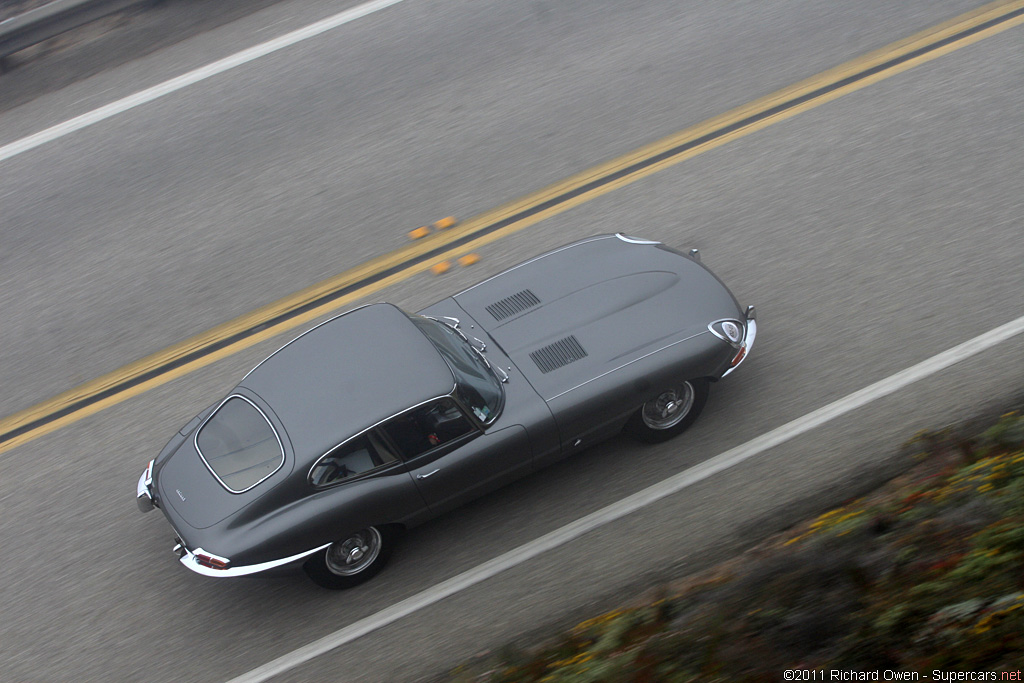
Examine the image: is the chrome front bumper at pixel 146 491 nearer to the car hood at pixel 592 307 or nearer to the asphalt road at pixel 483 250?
the asphalt road at pixel 483 250

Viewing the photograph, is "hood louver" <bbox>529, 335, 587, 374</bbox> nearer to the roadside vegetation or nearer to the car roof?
the car roof

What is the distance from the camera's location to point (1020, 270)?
7.21 metres

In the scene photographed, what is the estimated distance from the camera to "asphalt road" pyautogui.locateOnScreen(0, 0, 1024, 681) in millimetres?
5961

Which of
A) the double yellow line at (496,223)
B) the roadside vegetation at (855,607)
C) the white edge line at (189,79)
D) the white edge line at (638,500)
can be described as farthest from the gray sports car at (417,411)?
the white edge line at (189,79)

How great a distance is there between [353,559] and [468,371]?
1527 mm

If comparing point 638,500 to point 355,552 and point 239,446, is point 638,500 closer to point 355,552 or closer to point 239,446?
point 355,552

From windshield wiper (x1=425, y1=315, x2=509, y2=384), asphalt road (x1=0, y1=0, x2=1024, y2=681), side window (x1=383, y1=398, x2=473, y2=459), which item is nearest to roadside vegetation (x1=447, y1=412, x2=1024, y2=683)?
asphalt road (x1=0, y1=0, x2=1024, y2=681)

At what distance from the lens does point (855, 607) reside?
13.6 feet

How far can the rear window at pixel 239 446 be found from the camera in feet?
18.3

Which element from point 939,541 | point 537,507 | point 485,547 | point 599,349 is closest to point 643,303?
point 599,349

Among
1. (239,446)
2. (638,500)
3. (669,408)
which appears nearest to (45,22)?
(239,446)

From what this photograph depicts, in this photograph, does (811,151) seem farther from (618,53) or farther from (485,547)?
(485,547)

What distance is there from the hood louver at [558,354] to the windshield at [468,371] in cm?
36

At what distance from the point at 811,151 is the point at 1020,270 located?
227 centimetres
